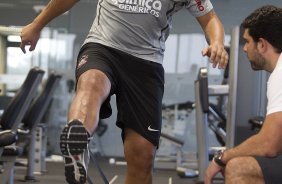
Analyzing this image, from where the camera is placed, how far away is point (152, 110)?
206 cm

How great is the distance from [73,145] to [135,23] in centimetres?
78

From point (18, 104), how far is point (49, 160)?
4.48 m

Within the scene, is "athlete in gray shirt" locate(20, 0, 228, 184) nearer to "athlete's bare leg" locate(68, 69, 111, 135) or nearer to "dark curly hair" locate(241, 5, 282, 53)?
"athlete's bare leg" locate(68, 69, 111, 135)

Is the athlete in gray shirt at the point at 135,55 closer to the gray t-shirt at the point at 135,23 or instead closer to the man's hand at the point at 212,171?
the gray t-shirt at the point at 135,23

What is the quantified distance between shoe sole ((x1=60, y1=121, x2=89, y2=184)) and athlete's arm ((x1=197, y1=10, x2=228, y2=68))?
58 cm

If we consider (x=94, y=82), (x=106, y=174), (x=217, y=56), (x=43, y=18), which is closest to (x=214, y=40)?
(x=217, y=56)

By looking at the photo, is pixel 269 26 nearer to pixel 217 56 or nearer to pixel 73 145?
pixel 217 56

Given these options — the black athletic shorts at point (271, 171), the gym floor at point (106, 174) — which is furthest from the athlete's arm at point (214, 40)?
the gym floor at point (106, 174)

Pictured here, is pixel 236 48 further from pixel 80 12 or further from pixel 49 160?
pixel 80 12

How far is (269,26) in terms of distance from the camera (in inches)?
83.7

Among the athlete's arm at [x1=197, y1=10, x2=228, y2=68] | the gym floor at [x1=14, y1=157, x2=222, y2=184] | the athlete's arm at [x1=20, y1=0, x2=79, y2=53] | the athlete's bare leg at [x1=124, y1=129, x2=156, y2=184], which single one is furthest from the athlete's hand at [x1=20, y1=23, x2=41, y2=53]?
the gym floor at [x1=14, y1=157, x2=222, y2=184]

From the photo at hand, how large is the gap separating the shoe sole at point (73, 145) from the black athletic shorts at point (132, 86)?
0.46 metres

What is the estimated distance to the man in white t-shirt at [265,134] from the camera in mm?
1916

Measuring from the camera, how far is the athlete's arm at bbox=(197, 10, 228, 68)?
68.2 inches
